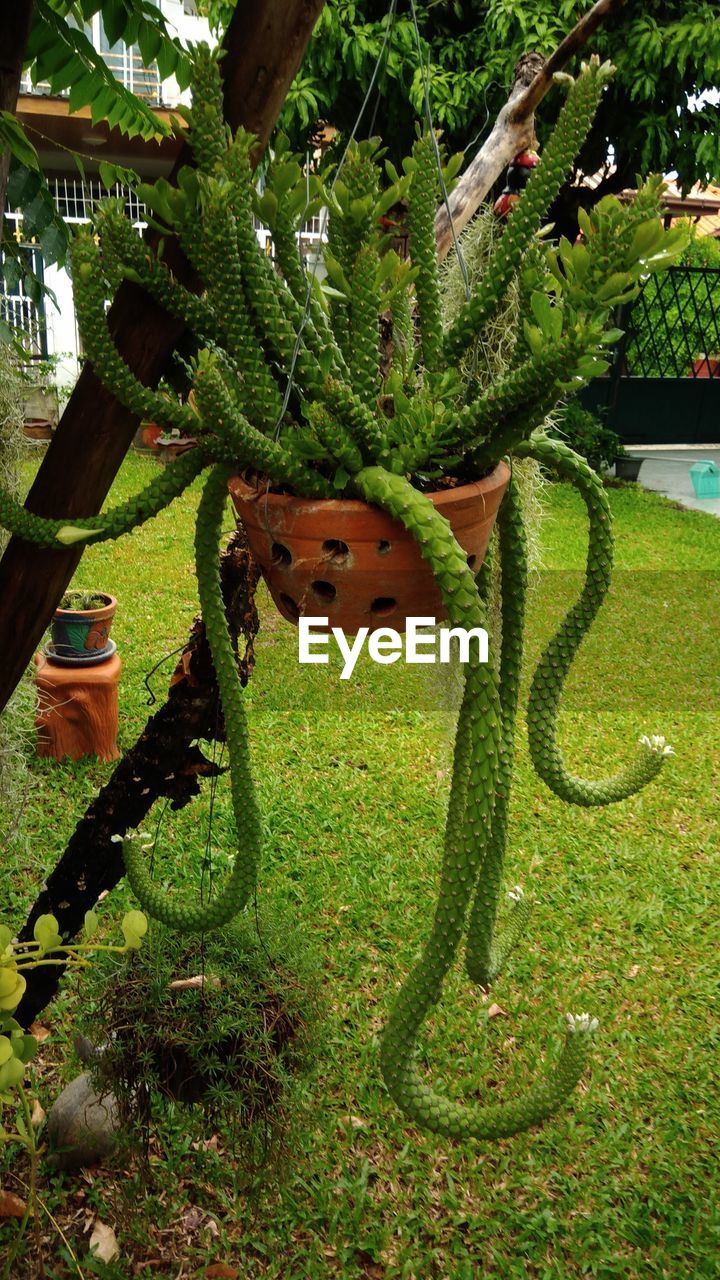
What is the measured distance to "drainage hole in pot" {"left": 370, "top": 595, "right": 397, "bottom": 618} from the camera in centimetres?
108

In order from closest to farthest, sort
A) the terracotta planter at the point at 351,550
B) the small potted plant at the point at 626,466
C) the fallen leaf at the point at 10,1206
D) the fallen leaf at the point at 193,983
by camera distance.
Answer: the terracotta planter at the point at 351,550
the fallen leaf at the point at 193,983
the fallen leaf at the point at 10,1206
the small potted plant at the point at 626,466

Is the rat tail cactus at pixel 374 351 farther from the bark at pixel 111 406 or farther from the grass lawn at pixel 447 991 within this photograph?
the grass lawn at pixel 447 991

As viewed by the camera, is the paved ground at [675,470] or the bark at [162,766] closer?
the bark at [162,766]

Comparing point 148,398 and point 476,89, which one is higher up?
point 476,89

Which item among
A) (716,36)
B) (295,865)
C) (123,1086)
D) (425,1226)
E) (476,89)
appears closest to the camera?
(123,1086)

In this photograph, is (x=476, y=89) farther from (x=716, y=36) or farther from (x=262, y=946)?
(x=262, y=946)

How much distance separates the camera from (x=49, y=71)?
1.58m

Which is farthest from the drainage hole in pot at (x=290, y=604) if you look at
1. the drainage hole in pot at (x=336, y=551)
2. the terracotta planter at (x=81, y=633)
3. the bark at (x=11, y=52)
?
the terracotta planter at (x=81, y=633)

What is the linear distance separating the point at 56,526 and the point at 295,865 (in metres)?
2.51

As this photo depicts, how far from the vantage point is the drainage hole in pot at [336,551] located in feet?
3.37

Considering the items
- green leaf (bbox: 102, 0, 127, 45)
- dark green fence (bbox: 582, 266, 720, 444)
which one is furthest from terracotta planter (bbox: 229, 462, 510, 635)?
dark green fence (bbox: 582, 266, 720, 444)

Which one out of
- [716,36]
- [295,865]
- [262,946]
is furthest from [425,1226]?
[716,36]

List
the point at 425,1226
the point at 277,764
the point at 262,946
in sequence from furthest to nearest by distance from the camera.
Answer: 1. the point at 277,764
2. the point at 425,1226
3. the point at 262,946

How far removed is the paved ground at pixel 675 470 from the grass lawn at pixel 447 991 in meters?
4.29
